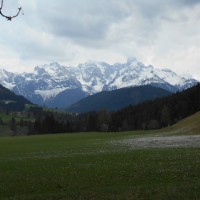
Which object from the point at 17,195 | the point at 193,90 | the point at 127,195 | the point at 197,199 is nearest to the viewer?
the point at 197,199

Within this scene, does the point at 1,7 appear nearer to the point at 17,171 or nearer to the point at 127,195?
the point at 127,195

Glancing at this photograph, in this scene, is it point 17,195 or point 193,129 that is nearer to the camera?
point 17,195

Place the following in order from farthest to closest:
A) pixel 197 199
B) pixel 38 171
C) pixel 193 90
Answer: pixel 193 90
pixel 38 171
pixel 197 199

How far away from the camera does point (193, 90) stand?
17050 cm

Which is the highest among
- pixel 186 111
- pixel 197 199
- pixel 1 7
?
pixel 186 111

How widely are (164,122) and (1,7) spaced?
16979 cm

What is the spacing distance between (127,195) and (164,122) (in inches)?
6278

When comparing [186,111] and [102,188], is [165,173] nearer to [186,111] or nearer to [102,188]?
[102,188]

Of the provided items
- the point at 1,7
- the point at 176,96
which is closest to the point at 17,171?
the point at 1,7

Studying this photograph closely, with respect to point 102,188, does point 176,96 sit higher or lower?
higher

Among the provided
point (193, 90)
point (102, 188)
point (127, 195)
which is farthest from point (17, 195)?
point (193, 90)

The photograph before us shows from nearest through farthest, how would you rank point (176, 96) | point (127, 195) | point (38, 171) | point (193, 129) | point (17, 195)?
point (127, 195)
point (17, 195)
point (38, 171)
point (193, 129)
point (176, 96)

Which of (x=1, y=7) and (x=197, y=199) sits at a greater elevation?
(x=1, y=7)

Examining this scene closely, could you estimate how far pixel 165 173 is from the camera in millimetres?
28531
